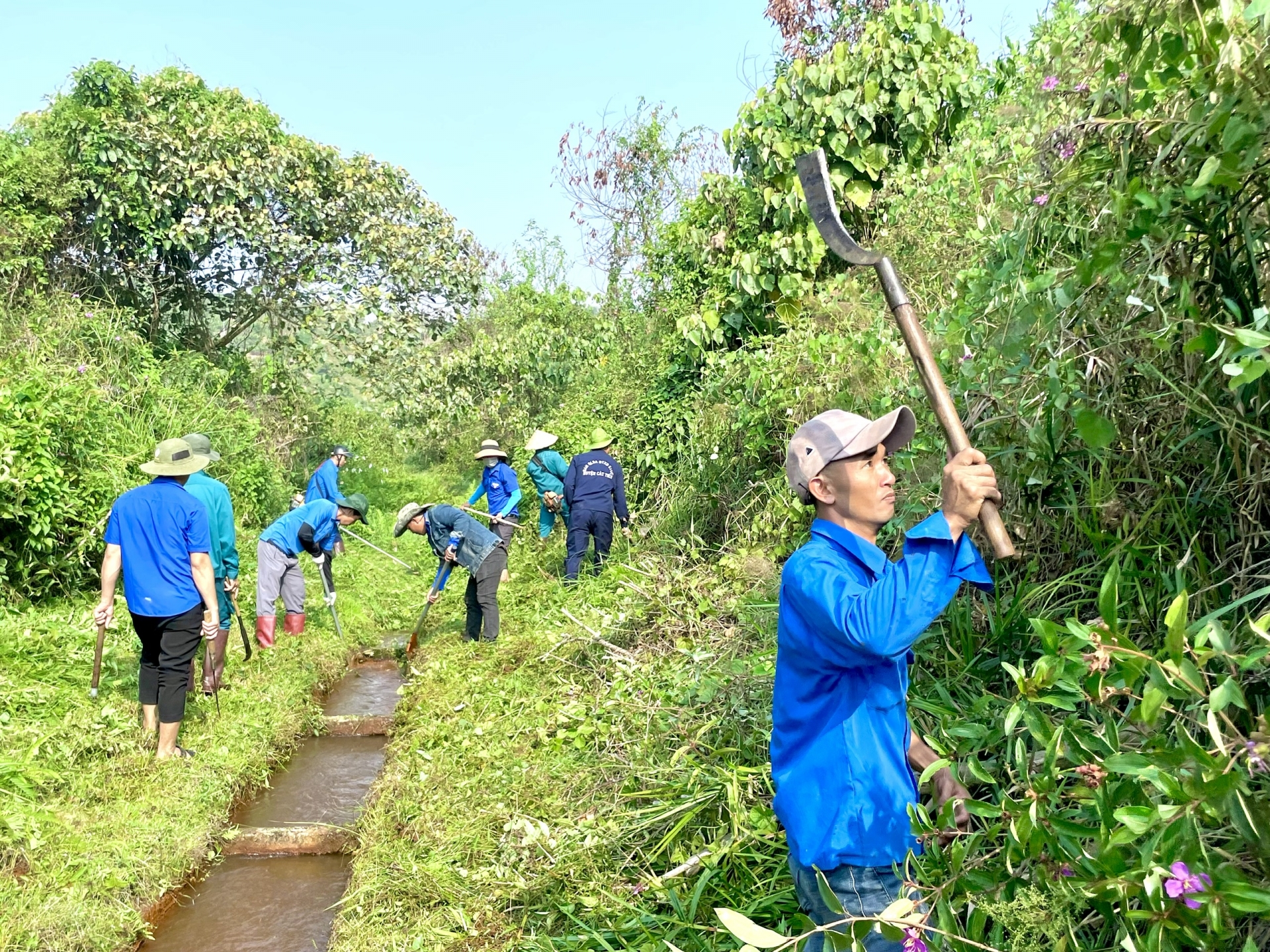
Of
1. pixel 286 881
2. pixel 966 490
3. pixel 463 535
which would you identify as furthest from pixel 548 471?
pixel 966 490

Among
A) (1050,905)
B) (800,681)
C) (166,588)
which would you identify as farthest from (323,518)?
(1050,905)

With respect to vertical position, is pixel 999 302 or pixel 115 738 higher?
pixel 999 302

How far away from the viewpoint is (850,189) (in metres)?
7.14

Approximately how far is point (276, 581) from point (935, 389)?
7617 millimetres

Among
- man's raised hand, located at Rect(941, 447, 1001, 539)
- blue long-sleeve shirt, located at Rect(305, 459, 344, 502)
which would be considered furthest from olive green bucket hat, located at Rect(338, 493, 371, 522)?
man's raised hand, located at Rect(941, 447, 1001, 539)

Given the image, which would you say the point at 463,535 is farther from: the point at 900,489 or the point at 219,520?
the point at 900,489

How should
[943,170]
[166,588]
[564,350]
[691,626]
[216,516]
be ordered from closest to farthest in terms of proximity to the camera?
[691,626], [166,588], [943,170], [216,516], [564,350]

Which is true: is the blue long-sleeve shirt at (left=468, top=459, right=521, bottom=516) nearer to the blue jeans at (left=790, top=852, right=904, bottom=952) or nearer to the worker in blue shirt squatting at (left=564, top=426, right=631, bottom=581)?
the worker in blue shirt squatting at (left=564, top=426, right=631, bottom=581)

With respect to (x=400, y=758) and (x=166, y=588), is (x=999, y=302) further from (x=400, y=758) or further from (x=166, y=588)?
(x=166, y=588)

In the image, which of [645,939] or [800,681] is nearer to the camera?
[800,681]

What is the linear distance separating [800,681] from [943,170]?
5230mm

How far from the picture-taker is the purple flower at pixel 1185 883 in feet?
4.43

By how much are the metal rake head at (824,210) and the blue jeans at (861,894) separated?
4.92 feet

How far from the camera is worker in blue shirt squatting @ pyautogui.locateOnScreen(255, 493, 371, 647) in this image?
8.45 m
